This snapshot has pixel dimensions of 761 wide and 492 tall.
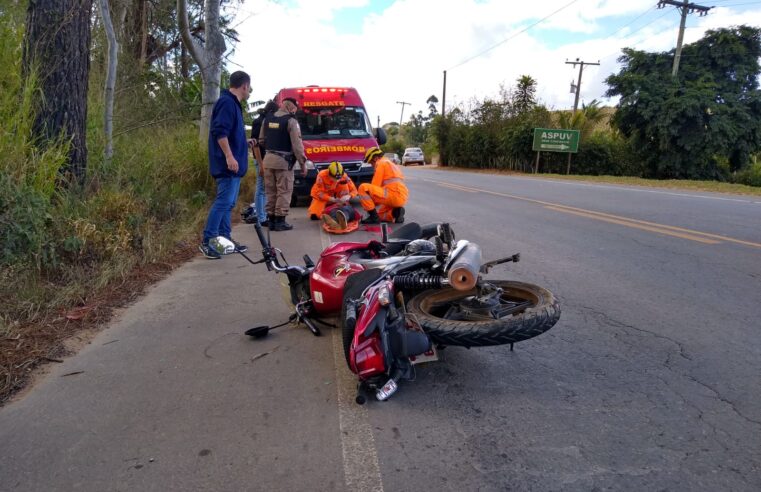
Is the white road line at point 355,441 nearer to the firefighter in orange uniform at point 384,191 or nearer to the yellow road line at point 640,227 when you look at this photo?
the firefighter in orange uniform at point 384,191

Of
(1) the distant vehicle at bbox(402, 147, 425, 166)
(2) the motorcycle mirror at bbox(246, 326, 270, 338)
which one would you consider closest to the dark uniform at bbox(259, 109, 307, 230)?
(2) the motorcycle mirror at bbox(246, 326, 270, 338)

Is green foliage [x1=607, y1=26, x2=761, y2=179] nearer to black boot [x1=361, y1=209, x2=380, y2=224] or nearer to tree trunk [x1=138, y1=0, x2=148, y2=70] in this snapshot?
black boot [x1=361, y1=209, x2=380, y2=224]

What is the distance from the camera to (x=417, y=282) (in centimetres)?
366

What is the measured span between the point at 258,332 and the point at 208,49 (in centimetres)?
857

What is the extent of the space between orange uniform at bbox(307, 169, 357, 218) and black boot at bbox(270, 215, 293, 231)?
876 mm

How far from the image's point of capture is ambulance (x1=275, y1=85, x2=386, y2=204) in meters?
11.8

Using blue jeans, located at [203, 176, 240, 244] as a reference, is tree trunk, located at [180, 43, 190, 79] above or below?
above

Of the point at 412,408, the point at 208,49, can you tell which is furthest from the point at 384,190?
the point at 412,408

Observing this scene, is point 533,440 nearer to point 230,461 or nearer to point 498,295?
point 498,295

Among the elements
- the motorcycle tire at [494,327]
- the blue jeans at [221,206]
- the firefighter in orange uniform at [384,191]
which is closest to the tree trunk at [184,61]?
the firefighter in orange uniform at [384,191]

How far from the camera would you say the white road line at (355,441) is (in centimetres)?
240

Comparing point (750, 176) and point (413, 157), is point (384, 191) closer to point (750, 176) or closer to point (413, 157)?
point (750, 176)

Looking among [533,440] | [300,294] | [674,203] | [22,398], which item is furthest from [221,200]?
[674,203]

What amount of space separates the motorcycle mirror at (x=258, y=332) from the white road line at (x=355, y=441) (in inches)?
31.2
